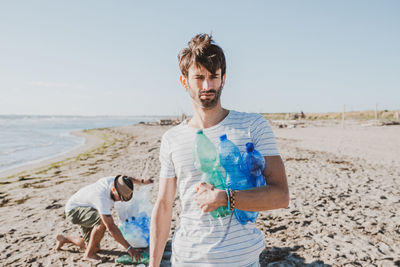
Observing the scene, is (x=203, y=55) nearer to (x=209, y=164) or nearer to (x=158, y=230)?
(x=209, y=164)

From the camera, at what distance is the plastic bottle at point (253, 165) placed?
150 centimetres

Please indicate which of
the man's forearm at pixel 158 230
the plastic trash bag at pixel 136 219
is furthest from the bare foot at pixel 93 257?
the man's forearm at pixel 158 230

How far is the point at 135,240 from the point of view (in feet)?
14.5

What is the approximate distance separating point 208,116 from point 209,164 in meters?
0.33

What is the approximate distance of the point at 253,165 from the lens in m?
1.52

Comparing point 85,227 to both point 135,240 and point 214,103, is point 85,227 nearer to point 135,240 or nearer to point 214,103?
point 135,240

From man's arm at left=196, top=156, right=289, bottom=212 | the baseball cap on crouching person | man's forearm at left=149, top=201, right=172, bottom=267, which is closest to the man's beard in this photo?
man's arm at left=196, top=156, right=289, bottom=212

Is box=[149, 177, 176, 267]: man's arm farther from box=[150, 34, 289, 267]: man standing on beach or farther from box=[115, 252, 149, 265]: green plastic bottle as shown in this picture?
box=[115, 252, 149, 265]: green plastic bottle

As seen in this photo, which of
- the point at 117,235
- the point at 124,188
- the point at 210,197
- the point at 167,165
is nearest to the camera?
the point at 210,197

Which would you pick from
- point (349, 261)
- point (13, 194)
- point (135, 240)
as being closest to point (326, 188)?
point (349, 261)

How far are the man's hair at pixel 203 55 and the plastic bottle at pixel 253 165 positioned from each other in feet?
1.76

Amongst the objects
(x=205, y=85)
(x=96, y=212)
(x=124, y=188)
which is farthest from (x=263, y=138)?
(x=96, y=212)

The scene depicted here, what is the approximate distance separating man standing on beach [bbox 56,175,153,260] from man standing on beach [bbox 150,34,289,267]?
105 inches

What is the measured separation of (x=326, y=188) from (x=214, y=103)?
22.4 feet
